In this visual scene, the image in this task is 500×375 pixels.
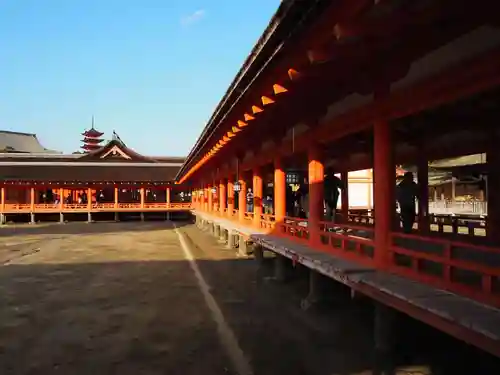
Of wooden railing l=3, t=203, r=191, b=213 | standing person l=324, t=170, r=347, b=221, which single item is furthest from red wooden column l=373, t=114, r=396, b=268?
wooden railing l=3, t=203, r=191, b=213

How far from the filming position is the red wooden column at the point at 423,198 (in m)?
11.8

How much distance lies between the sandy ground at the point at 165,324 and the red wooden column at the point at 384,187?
4.41ft

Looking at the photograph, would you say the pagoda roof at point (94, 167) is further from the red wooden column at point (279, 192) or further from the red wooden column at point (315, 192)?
the red wooden column at point (315, 192)

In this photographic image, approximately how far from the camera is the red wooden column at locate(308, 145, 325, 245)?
9398mm

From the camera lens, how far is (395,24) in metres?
4.80

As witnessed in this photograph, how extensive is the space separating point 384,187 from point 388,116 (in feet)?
3.04

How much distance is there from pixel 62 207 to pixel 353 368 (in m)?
40.1

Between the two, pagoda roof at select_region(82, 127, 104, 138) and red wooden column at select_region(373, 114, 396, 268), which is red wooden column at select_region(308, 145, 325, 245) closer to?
red wooden column at select_region(373, 114, 396, 268)

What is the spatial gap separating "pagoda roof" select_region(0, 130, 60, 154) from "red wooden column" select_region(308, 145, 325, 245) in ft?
213

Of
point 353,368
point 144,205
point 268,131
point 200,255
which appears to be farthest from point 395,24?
point 144,205

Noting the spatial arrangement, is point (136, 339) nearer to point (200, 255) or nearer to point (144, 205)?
point (200, 255)

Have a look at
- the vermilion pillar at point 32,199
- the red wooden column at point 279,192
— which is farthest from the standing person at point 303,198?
the vermilion pillar at point 32,199

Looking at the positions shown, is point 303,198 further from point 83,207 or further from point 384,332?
point 83,207

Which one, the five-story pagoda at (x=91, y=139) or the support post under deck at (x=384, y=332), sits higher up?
the five-story pagoda at (x=91, y=139)
